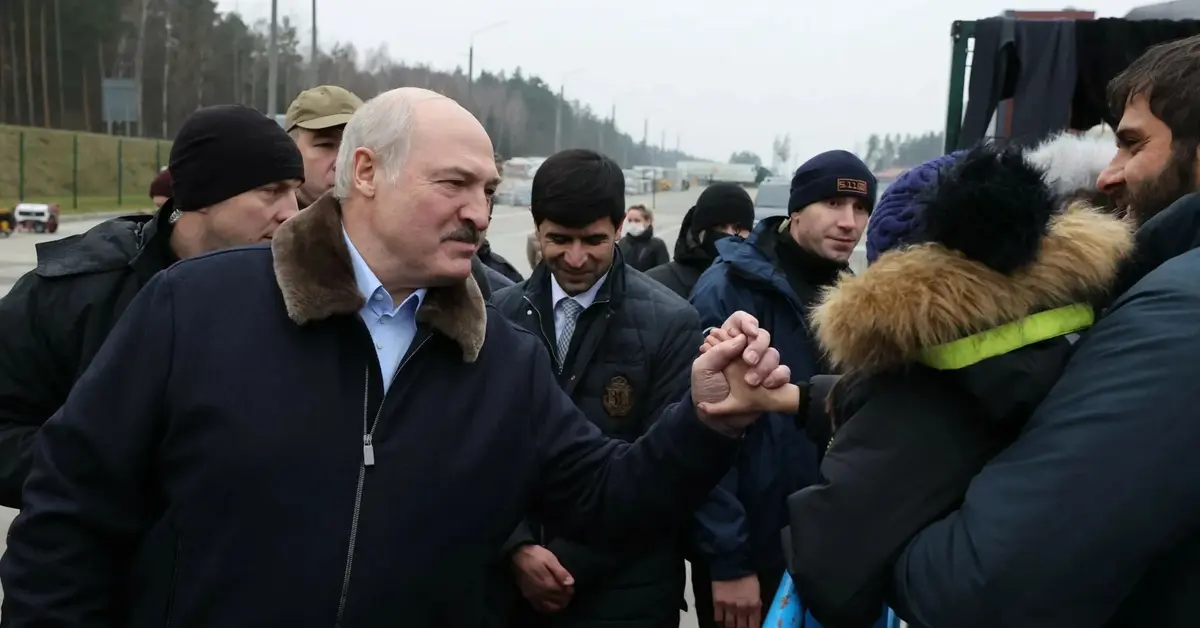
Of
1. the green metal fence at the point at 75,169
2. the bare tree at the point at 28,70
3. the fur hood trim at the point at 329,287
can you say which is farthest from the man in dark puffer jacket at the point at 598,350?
the bare tree at the point at 28,70

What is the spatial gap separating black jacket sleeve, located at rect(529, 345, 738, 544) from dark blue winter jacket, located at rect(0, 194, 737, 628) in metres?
0.24

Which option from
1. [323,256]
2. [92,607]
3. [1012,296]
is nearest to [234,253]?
[323,256]

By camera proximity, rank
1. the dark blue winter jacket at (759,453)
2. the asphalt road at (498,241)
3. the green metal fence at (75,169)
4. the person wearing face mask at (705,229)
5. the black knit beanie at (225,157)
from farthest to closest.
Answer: the green metal fence at (75,169) → the asphalt road at (498,241) → the person wearing face mask at (705,229) → the dark blue winter jacket at (759,453) → the black knit beanie at (225,157)

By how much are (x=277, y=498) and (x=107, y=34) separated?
62.8 m

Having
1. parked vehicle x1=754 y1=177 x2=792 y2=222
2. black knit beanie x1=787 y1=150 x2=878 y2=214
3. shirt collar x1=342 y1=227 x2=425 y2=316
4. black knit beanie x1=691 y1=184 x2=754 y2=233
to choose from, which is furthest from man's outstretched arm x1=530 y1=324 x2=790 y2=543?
parked vehicle x1=754 y1=177 x2=792 y2=222

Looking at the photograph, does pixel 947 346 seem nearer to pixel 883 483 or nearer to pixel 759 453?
pixel 883 483

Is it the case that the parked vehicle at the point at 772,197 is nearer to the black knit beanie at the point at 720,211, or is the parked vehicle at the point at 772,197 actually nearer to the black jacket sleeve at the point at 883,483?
the black knit beanie at the point at 720,211

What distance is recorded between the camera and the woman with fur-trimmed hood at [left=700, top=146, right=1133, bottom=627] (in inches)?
53.6

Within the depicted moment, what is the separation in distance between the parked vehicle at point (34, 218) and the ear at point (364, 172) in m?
27.8

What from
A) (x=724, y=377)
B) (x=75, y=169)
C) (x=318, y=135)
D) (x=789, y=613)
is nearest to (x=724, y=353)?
(x=724, y=377)

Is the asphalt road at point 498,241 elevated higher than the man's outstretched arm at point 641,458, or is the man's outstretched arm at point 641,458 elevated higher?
the man's outstretched arm at point 641,458

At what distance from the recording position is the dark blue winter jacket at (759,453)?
2924mm

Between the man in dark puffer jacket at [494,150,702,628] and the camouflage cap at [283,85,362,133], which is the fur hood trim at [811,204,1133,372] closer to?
the man in dark puffer jacket at [494,150,702,628]

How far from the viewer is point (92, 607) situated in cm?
180
